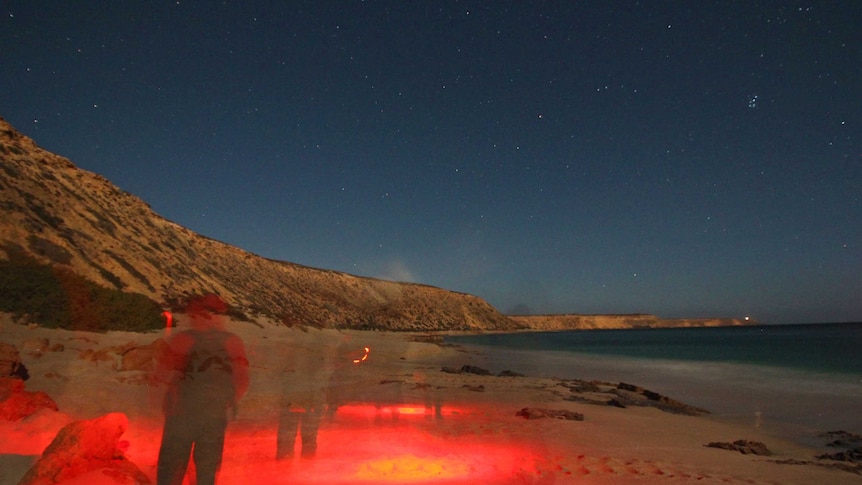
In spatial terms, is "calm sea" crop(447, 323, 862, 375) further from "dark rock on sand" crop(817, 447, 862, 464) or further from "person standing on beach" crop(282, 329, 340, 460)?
"person standing on beach" crop(282, 329, 340, 460)

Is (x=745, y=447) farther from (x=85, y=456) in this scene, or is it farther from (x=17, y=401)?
(x=17, y=401)

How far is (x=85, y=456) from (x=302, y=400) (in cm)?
673

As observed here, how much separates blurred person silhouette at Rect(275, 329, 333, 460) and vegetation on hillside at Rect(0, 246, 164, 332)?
571cm

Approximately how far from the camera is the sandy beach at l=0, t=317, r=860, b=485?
6.20 meters

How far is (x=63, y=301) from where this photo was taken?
1535 cm

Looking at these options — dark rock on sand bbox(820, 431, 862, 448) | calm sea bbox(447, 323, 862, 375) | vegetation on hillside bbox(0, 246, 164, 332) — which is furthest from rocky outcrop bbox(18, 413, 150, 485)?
calm sea bbox(447, 323, 862, 375)

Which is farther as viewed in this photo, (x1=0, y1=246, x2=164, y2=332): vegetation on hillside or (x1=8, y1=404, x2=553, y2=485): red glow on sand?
(x1=0, y1=246, x2=164, y2=332): vegetation on hillside

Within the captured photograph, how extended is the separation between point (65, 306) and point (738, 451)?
18.3m

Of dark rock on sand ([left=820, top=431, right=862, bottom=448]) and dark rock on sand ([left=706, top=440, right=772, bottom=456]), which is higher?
dark rock on sand ([left=706, top=440, right=772, bottom=456])

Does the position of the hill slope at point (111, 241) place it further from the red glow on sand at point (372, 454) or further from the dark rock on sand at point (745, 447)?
the dark rock on sand at point (745, 447)

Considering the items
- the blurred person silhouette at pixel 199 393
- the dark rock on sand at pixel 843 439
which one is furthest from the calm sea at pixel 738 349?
the blurred person silhouette at pixel 199 393

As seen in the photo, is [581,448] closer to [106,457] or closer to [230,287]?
[106,457]

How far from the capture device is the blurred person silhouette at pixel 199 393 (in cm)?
606

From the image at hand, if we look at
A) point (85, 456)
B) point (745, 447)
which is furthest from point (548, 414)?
point (85, 456)
